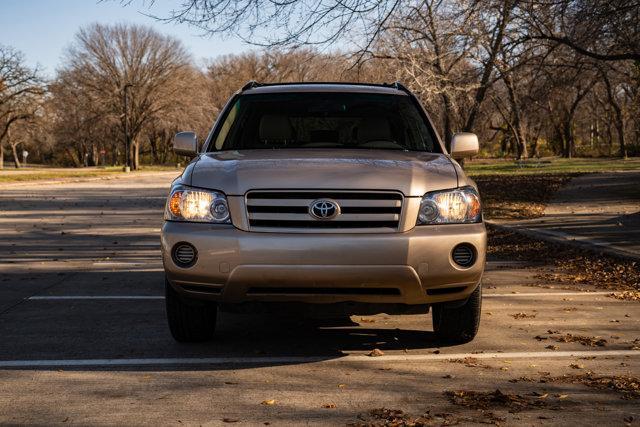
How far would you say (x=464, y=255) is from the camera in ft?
17.7

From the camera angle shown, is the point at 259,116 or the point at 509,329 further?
the point at 259,116

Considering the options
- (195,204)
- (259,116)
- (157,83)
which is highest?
(157,83)

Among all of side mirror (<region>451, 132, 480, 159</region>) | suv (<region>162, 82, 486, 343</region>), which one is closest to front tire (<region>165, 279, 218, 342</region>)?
suv (<region>162, 82, 486, 343</region>)

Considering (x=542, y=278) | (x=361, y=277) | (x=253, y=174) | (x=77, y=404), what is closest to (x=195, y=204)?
(x=253, y=174)

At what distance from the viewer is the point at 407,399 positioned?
456 centimetres

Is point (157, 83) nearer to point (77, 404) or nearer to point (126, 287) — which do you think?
point (126, 287)

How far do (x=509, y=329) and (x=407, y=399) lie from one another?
235 centimetres

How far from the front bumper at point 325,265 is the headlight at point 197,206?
71 millimetres

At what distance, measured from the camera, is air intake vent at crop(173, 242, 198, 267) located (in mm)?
5348

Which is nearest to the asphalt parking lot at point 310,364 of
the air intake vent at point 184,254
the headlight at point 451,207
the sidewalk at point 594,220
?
the air intake vent at point 184,254

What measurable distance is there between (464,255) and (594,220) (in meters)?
11.3

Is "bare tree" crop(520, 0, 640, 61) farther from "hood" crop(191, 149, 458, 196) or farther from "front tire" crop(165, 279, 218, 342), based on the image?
"front tire" crop(165, 279, 218, 342)

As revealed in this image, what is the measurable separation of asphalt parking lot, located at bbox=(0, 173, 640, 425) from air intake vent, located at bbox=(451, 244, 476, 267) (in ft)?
2.15

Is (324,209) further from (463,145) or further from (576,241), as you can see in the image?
(576,241)
